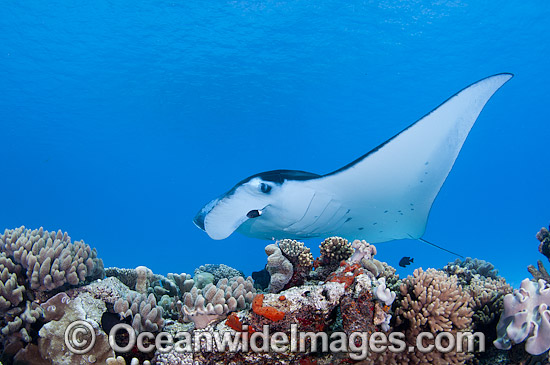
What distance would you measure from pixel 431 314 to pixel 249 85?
30175 mm

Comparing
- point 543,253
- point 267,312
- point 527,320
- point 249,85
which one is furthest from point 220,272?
point 249,85

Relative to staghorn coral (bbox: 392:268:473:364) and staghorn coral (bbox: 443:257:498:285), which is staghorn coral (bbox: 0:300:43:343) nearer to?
staghorn coral (bbox: 392:268:473:364)

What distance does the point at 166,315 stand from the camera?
293 centimetres

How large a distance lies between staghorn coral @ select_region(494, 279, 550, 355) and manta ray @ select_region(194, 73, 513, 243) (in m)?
1.92

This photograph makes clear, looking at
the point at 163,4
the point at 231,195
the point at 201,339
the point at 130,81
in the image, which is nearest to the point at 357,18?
the point at 163,4

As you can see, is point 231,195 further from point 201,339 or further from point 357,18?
Result: point 357,18

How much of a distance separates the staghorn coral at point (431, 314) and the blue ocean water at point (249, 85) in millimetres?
22949

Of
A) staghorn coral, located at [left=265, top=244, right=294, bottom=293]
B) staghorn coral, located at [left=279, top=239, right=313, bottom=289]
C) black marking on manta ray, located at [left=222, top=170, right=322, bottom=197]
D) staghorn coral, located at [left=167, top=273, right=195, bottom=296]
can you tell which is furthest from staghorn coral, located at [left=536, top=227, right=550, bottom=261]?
staghorn coral, located at [left=167, top=273, right=195, bottom=296]

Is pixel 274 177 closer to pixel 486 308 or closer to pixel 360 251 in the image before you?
pixel 360 251

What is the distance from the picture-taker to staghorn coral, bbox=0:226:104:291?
267 centimetres

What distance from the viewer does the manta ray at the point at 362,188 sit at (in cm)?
351

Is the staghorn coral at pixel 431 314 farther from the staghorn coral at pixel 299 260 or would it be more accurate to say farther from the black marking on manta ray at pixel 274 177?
the black marking on manta ray at pixel 274 177

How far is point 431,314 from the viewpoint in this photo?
2.29 metres

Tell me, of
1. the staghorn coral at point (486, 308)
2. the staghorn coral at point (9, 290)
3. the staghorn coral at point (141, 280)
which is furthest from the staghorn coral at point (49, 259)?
the staghorn coral at point (486, 308)
